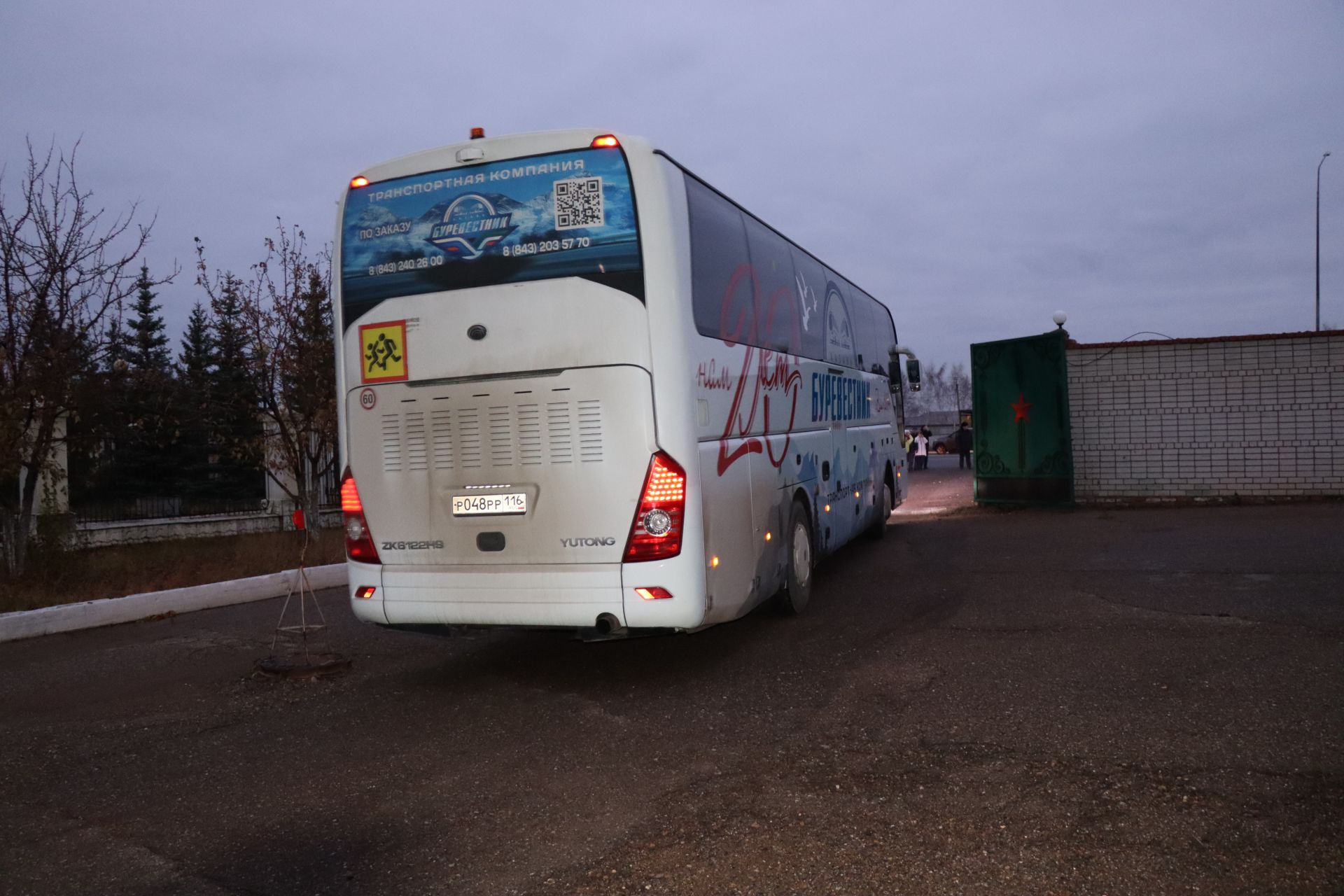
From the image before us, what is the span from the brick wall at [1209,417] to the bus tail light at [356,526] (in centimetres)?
1456

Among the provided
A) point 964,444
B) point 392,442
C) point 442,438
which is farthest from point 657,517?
point 964,444

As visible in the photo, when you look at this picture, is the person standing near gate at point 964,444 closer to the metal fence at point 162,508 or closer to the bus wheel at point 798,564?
the metal fence at point 162,508

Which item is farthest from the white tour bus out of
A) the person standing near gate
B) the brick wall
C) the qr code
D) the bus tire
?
the person standing near gate

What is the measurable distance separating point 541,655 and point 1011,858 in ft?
15.7

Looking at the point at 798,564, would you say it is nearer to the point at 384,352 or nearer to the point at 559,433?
the point at 559,433

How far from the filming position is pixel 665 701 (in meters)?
6.34

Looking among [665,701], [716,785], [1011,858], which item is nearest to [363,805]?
[716,785]

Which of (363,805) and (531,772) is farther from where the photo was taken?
(531,772)

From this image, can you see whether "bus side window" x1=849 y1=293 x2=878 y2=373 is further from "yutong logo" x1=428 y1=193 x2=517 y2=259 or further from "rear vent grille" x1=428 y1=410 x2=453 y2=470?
"rear vent grille" x1=428 y1=410 x2=453 y2=470

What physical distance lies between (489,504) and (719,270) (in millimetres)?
2321

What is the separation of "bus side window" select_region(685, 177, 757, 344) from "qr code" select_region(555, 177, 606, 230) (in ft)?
2.24

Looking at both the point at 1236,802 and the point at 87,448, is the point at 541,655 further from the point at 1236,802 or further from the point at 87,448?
the point at 87,448

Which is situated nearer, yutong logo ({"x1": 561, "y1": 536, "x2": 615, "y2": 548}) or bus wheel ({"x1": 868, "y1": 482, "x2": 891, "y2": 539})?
yutong logo ({"x1": 561, "y1": 536, "x2": 615, "y2": 548})

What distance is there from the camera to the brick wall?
17.0 metres
